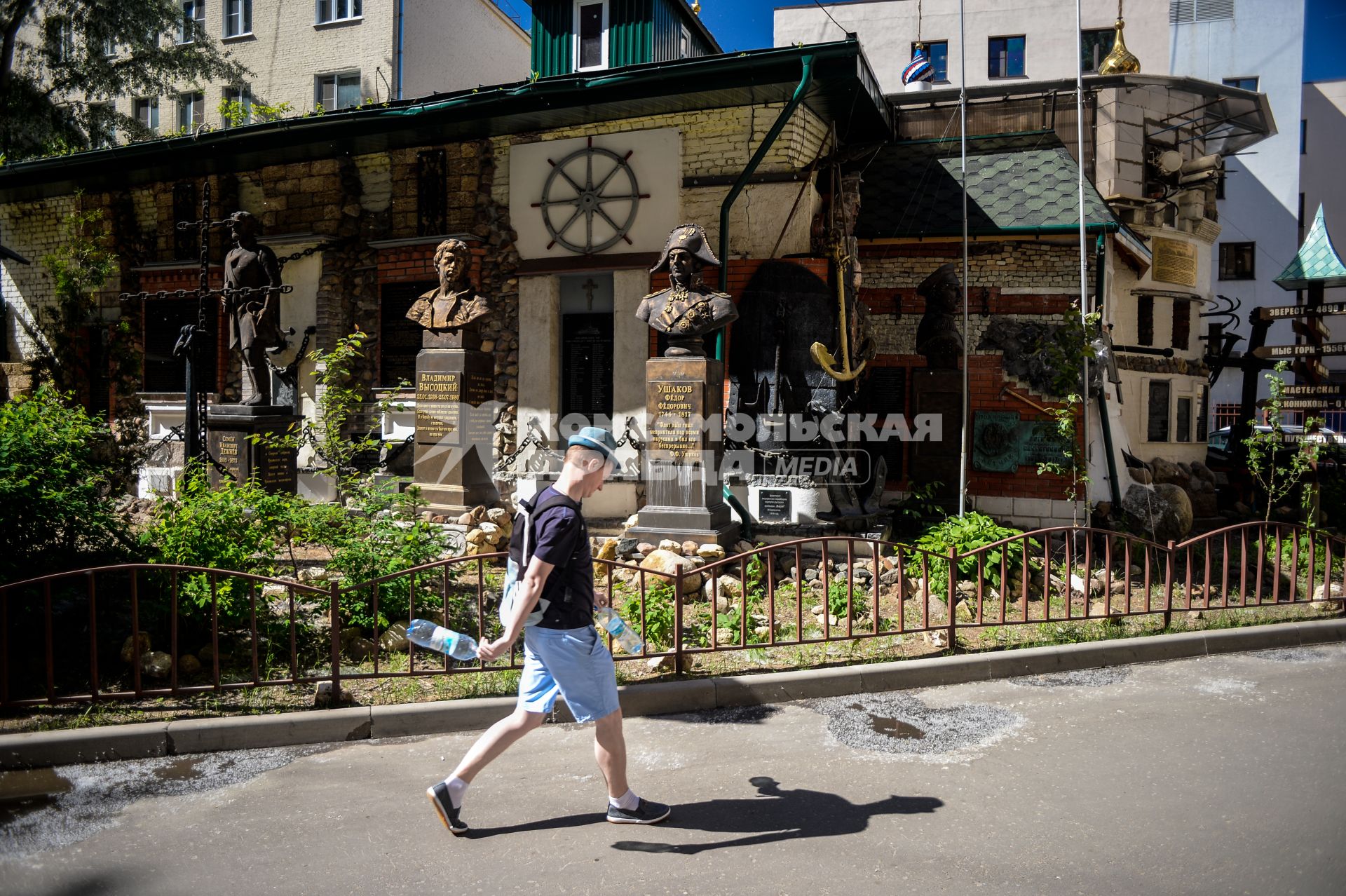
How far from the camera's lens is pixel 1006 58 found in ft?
77.8

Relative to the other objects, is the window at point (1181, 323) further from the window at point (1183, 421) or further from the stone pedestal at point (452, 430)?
the stone pedestal at point (452, 430)

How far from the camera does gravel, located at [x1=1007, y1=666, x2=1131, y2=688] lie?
596 centimetres

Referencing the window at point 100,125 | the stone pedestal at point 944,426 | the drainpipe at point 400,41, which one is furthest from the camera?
the drainpipe at point 400,41

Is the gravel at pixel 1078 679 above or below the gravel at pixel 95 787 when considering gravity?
above

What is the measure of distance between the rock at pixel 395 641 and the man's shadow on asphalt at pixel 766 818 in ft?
8.21

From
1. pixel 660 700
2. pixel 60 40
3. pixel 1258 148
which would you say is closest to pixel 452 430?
pixel 660 700

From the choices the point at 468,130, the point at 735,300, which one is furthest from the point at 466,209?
the point at 735,300

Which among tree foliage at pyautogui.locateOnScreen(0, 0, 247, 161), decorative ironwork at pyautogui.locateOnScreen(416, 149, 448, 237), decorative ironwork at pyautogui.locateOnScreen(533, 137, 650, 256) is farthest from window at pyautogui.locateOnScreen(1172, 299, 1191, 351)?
tree foliage at pyautogui.locateOnScreen(0, 0, 247, 161)

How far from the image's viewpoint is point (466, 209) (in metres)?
12.9

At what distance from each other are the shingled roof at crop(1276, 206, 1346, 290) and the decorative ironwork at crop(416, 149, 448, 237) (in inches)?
499

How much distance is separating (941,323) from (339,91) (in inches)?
722

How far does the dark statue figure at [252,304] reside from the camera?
10352 mm

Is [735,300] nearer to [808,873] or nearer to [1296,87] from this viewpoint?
[808,873]

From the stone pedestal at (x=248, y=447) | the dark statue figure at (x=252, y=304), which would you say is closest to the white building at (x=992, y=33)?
the dark statue figure at (x=252, y=304)
